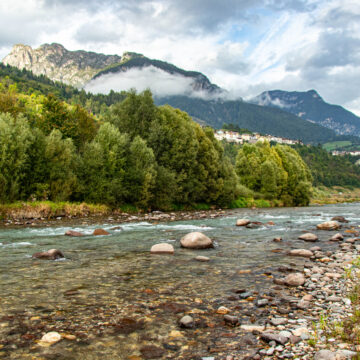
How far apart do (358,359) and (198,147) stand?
47.2 metres

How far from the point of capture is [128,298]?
8086 mm

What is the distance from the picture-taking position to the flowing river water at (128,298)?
5.56 metres

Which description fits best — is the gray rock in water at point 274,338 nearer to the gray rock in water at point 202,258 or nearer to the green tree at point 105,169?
the gray rock in water at point 202,258

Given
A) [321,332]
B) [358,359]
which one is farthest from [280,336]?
[358,359]

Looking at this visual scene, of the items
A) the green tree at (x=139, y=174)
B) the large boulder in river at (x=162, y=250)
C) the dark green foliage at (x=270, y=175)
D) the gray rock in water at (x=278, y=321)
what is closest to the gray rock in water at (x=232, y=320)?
the gray rock in water at (x=278, y=321)

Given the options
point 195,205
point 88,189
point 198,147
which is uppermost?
point 198,147

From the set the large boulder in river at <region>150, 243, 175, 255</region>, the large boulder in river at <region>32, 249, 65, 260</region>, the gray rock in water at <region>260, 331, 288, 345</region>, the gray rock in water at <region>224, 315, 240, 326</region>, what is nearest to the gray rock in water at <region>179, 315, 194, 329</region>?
the gray rock in water at <region>224, 315, 240, 326</region>

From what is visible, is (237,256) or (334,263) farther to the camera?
(237,256)

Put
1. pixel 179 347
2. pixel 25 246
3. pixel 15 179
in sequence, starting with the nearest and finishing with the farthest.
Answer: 1. pixel 179 347
2. pixel 25 246
3. pixel 15 179

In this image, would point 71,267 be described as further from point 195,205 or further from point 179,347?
point 195,205

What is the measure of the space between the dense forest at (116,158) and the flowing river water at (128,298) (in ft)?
62.5

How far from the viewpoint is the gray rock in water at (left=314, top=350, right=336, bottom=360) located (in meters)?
4.62

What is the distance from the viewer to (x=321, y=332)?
5.82 metres

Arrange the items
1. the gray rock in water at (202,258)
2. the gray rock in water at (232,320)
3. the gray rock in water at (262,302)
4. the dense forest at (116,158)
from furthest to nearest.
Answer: the dense forest at (116,158) < the gray rock in water at (202,258) < the gray rock in water at (262,302) < the gray rock in water at (232,320)
